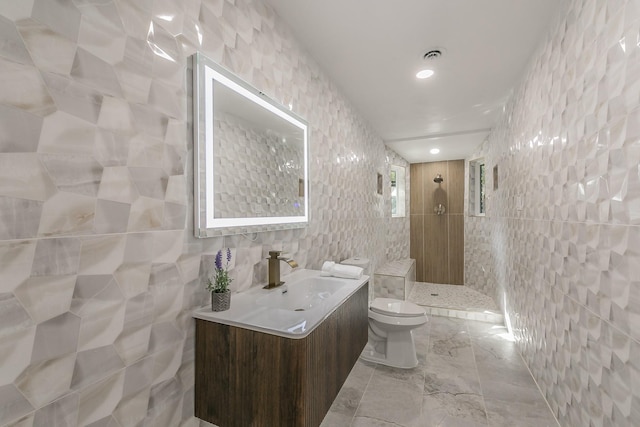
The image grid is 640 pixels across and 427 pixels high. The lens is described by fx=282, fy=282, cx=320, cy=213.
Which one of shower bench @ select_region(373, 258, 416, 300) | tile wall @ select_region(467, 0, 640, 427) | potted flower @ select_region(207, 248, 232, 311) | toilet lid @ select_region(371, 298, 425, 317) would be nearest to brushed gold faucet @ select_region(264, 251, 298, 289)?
potted flower @ select_region(207, 248, 232, 311)

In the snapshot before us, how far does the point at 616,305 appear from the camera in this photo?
1.11 m

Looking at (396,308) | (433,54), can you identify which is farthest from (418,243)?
(433,54)

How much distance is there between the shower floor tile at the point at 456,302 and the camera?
341cm

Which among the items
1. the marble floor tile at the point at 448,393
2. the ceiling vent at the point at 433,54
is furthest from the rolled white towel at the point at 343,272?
the ceiling vent at the point at 433,54

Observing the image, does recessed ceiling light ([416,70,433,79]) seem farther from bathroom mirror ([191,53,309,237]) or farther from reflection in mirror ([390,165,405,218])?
reflection in mirror ([390,165,405,218])

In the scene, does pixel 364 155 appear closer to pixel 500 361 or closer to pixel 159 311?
pixel 500 361

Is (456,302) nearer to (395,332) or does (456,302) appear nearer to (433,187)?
(395,332)

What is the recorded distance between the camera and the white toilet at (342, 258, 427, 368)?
90.0 inches

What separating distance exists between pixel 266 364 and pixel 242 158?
3.10 ft

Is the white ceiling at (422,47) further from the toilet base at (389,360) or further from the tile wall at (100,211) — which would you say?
the toilet base at (389,360)

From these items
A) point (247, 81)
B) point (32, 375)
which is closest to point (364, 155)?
point (247, 81)

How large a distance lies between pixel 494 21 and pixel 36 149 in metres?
2.39

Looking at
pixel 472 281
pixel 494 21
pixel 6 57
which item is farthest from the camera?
pixel 472 281

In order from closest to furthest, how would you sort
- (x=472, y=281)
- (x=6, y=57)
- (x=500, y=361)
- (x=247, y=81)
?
(x=6, y=57), (x=247, y=81), (x=500, y=361), (x=472, y=281)
